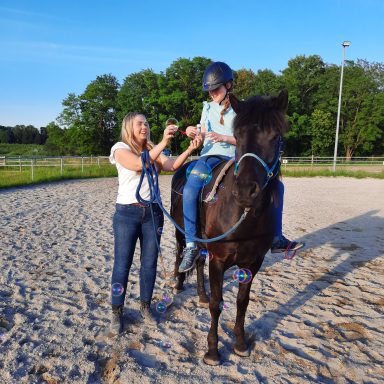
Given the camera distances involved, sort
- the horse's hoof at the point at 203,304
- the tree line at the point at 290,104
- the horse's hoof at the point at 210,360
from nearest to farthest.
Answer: the horse's hoof at the point at 210,360 < the horse's hoof at the point at 203,304 < the tree line at the point at 290,104

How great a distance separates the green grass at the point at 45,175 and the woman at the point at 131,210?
12930 millimetres

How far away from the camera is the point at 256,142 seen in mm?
2412

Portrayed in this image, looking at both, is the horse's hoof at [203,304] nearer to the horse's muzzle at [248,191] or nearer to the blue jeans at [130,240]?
the blue jeans at [130,240]

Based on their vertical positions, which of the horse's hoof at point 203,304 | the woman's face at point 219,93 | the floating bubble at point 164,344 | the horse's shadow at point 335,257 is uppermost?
the woman's face at point 219,93

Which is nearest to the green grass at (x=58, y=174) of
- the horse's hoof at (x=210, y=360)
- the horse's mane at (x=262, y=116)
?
the horse's hoof at (x=210, y=360)

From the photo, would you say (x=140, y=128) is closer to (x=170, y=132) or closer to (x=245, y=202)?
(x=170, y=132)

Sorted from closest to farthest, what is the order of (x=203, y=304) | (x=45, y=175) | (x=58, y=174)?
(x=203, y=304) → (x=45, y=175) → (x=58, y=174)

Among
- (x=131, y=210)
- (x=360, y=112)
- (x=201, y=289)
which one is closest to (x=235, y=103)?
(x=131, y=210)

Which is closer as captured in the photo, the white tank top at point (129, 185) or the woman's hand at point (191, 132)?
the woman's hand at point (191, 132)

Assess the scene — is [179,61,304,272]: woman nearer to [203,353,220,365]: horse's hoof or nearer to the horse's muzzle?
[203,353,220,365]: horse's hoof

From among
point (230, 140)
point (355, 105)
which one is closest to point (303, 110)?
point (355, 105)

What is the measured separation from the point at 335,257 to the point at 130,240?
454 centimetres

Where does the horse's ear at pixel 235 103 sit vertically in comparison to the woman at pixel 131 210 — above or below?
above

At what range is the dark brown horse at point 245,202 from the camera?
91.8 inches
